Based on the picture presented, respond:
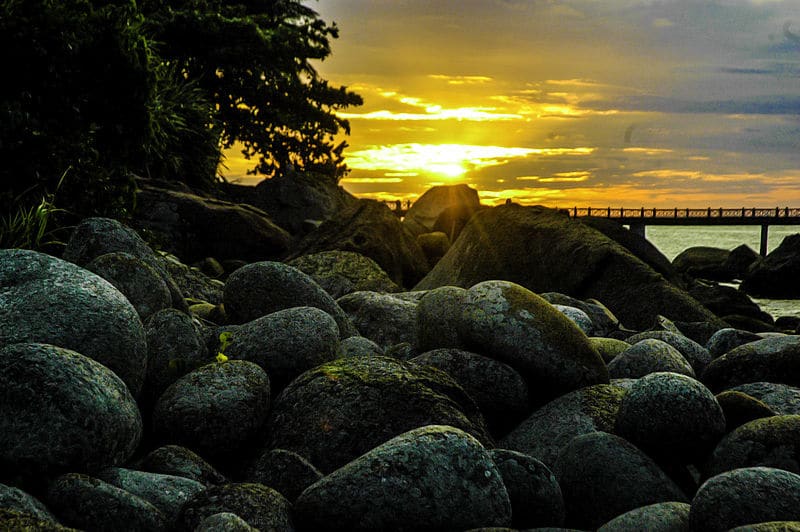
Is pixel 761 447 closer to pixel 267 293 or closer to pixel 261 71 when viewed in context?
pixel 267 293

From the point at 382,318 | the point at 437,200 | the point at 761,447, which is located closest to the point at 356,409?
the point at 761,447

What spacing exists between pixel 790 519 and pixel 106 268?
5.11 meters

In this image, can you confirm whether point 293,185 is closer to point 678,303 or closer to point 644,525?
point 678,303

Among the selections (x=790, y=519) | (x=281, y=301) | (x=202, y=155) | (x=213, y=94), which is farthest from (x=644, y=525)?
(x=213, y=94)

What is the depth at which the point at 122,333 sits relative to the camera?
514cm

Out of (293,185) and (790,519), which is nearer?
(790,519)

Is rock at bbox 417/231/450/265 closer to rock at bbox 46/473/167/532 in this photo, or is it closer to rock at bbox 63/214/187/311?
rock at bbox 63/214/187/311

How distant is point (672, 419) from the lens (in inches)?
216

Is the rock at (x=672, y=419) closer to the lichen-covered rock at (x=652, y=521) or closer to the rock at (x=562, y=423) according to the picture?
the rock at (x=562, y=423)

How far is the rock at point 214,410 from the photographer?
514 centimetres

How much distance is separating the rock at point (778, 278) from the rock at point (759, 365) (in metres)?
23.5

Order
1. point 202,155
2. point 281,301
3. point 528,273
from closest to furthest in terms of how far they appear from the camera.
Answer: point 281,301 → point 528,273 → point 202,155

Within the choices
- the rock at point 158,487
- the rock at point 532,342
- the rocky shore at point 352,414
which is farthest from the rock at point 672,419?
the rock at point 158,487

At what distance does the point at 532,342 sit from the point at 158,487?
10.6ft
